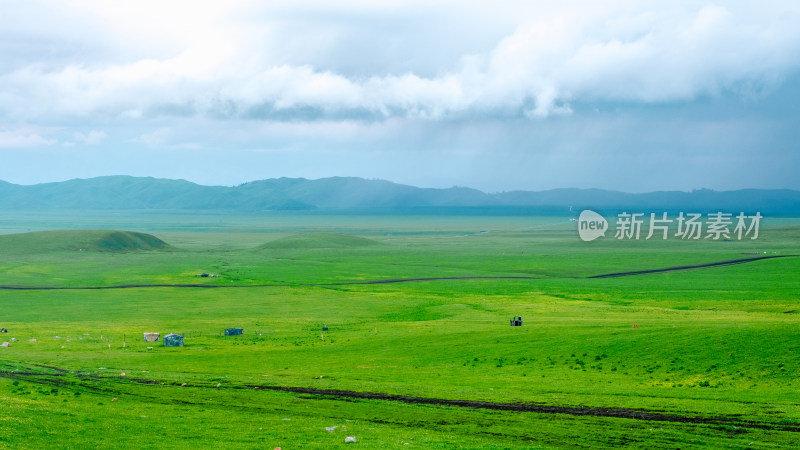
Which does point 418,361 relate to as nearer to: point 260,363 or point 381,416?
point 260,363

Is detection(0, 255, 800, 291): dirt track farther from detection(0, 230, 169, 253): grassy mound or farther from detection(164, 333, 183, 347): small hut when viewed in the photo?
detection(0, 230, 169, 253): grassy mound

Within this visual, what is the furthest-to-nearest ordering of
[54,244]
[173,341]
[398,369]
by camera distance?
1. [54,244]
2. [173,341]
3. [398,369]

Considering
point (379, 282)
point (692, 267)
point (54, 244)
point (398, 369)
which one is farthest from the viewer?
point (54, 244)

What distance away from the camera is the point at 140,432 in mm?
26406

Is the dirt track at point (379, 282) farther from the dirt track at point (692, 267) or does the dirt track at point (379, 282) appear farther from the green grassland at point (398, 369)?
the green grassland at point (398, 369)

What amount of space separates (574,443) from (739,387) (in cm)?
1515

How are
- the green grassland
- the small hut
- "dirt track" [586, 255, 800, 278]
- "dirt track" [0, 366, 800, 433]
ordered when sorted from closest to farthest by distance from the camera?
the green grassland, "dirt track" [0, 366, 800, 433], the small hut, "dirt track" [586, 255, 800, 278]

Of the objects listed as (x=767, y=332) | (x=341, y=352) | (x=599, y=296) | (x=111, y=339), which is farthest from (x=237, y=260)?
(x=767, y=332)

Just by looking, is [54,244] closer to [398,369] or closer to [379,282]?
[379,282]

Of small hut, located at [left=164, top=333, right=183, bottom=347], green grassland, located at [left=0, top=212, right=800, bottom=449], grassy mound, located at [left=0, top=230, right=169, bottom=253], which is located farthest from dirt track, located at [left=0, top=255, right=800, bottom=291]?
grassy mound, located at [left=0, top=230, right=169, bottom=253]

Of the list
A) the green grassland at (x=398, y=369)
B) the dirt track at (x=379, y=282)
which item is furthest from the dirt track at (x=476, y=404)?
the dirt track at (x=379, y=282)

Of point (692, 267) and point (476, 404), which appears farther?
point (692, 267)

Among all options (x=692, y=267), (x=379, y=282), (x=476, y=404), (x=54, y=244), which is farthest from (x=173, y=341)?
(x=54, y=244)

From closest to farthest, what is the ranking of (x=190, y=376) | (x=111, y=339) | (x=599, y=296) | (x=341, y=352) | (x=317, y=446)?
(x=317, y=446) → (x=190, y=376) → (x=341, y=352) → (x=111, y=339) → (x=599, y=296)
